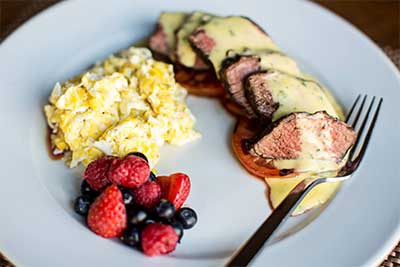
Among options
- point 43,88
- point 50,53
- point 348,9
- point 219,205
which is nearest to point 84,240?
point 219,205

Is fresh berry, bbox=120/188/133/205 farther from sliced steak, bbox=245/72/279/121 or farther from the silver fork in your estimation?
sliced steak, bbox=245/72/279/121

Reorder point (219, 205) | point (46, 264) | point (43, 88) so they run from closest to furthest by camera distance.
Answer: point (46, 264) → point (219, 205) → point (43, 88)

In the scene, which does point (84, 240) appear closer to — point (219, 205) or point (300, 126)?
point (219, 205)

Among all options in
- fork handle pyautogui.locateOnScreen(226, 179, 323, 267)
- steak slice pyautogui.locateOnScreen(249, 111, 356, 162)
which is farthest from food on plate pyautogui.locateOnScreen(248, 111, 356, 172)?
fork handle pyautogui.locateOnScreen(226, 179, 323, 267)

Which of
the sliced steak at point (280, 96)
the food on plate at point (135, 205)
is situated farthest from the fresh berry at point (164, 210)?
the sliced steak at point (280, 96)

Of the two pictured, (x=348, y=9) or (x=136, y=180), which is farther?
(x=348, y=9)
